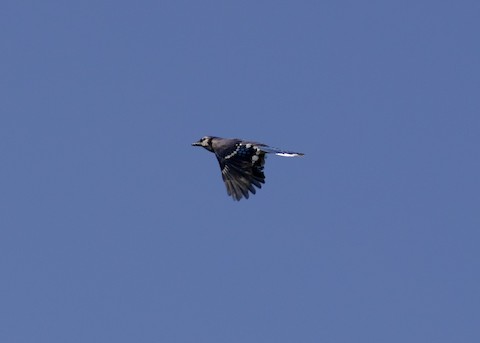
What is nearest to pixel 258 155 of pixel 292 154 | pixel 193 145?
pixel 292 154

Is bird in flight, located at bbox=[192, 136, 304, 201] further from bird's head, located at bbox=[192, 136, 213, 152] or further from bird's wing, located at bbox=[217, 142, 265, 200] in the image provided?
bird's head, located at bbox=[192, 136, 213, 152]

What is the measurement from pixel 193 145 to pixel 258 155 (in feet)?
22.7

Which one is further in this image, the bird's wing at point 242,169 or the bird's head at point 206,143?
the bird's head at point 206,143

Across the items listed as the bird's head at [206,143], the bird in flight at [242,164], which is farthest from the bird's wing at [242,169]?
the bird's head at [206,143]

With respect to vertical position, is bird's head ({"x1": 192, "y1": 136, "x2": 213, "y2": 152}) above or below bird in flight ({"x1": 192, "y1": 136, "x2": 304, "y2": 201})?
above

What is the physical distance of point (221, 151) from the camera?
50.0 meters

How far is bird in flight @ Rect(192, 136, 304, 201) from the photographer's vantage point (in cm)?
4731

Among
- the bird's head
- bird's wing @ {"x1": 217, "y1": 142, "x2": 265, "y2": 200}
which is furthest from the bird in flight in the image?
the bird's head

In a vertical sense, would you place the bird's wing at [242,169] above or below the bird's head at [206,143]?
below

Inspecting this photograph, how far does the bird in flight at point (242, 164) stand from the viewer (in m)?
47.3

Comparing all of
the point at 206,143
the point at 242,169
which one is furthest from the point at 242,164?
the point at 206,143

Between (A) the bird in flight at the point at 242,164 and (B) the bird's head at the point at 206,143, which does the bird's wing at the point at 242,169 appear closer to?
(A) the bird in flight at the point at 242,164

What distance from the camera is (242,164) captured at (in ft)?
158

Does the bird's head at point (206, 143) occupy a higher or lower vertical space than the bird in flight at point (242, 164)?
higher
